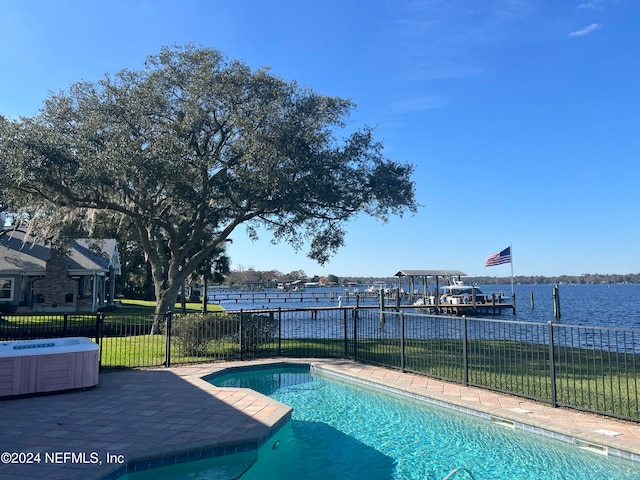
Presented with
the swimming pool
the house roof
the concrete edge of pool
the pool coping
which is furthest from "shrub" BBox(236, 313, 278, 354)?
the house roof

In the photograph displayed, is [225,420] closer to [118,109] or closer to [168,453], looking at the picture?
[168,453]

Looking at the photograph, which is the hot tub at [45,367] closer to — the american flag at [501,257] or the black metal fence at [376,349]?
the black metal fence at [376,349]

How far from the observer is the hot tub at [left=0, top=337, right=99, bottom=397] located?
709 cm

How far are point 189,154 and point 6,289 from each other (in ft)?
61.1

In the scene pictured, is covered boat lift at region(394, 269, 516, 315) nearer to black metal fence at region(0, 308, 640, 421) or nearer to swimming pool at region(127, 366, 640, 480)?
black metal fence at region(0, 308, 640, 421)

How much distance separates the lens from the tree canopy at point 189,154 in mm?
12914

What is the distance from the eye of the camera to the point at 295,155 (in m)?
14.2

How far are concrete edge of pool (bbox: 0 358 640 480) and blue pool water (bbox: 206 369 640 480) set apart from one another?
224 millimetres

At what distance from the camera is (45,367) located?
7336 mm

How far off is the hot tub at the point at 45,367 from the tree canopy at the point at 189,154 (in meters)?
6.39

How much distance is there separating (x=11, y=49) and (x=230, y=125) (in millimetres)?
6327

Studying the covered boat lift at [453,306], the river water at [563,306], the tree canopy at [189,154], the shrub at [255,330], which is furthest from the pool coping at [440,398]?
the covered boat lift at [453,306]

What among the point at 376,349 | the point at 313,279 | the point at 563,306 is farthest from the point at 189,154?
the point at 313,279

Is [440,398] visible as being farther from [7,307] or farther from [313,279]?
[313,279]
